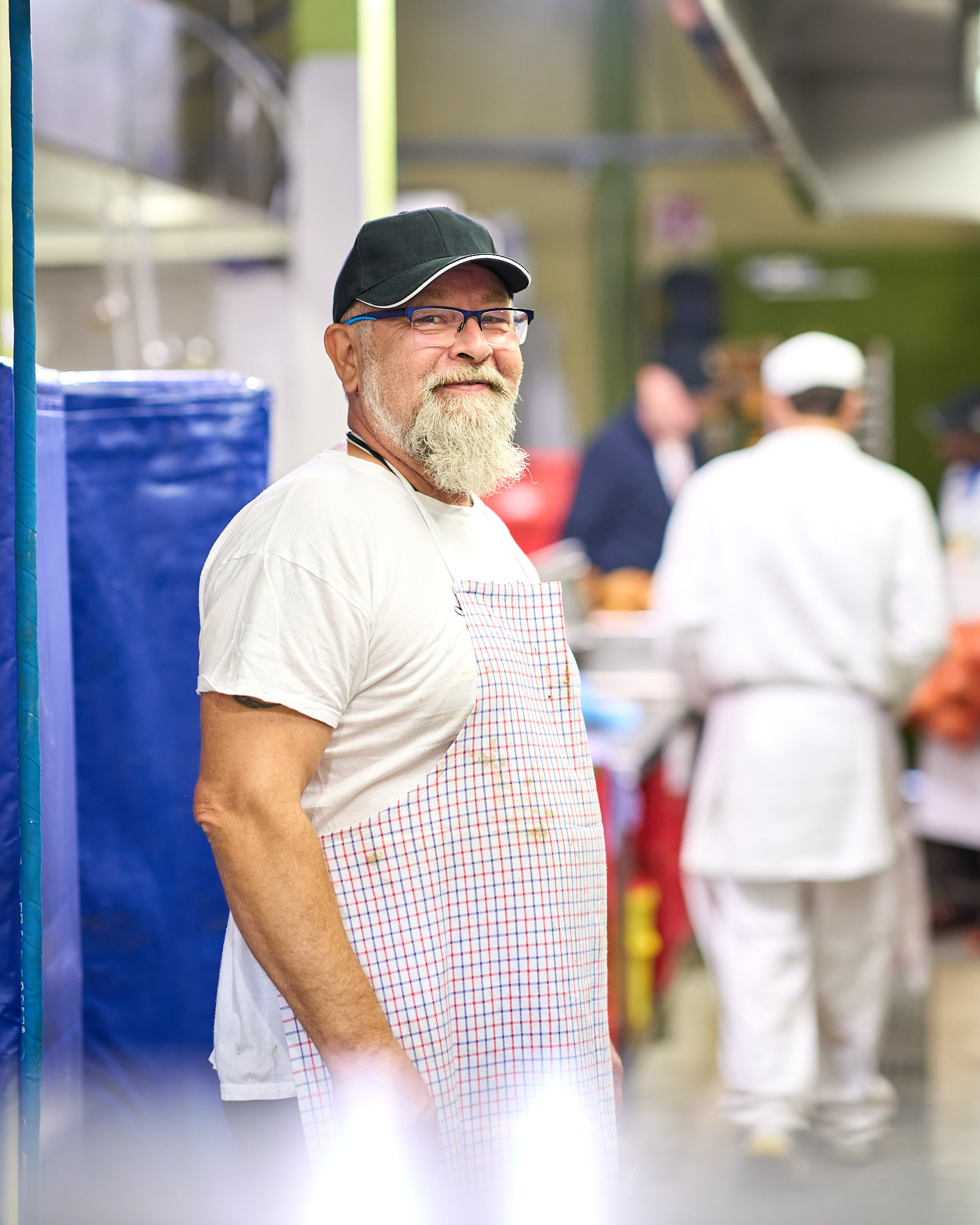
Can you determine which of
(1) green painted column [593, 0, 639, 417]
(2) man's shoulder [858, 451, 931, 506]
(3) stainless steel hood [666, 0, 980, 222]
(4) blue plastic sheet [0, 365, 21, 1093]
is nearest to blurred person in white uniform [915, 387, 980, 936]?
(3) stainless steel hood [666, 0, 980, 222]

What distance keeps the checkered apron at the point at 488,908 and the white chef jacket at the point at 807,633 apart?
1971 mm

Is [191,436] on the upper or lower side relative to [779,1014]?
upper

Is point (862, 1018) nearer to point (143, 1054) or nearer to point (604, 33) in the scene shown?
point (143, 1054)

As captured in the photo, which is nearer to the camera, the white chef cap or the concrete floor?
the concrete floor

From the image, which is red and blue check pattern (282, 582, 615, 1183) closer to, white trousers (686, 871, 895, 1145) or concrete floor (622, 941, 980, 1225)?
concrete floor (622, 941, 980, 1225)

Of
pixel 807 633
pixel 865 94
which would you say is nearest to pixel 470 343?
pixel 807 633

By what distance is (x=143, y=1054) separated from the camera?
192 centimetres

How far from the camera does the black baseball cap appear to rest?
1.43m

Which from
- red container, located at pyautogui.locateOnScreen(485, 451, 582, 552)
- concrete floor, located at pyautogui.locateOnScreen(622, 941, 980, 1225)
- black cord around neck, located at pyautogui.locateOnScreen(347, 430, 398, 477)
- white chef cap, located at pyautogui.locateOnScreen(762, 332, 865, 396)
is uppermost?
white chef cap, located at pyautogui.locateOnScreen(762, 332, 865, 396)

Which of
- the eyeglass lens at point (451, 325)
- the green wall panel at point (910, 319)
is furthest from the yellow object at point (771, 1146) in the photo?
the green wall panel at point (910, 319)

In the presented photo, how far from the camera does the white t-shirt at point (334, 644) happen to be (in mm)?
1356

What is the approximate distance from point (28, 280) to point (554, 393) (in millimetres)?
7882

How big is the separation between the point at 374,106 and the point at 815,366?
1.18m

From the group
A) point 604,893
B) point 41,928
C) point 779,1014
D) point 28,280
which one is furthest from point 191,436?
point 779,1014
